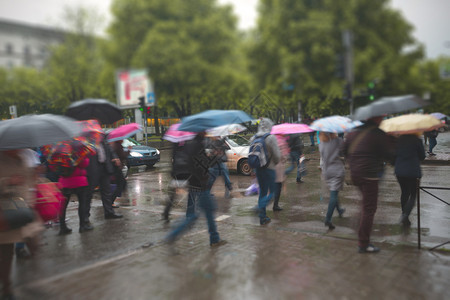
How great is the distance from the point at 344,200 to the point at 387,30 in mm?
24115

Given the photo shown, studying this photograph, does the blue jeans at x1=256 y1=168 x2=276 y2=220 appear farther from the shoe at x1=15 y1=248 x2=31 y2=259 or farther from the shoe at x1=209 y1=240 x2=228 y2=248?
the shoe at x1=15 y1=248 x2=31 y2=259

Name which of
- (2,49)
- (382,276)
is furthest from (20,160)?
(2,49)

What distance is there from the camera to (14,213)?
401cm

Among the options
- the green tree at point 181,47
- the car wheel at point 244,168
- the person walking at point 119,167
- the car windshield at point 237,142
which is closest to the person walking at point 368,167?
the person walking at point 119,167

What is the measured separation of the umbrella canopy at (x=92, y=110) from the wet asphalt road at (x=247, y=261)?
2.12 m

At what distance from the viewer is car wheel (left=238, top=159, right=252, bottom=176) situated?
13.6 metres

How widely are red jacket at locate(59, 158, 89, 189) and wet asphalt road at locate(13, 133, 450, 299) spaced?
89cm

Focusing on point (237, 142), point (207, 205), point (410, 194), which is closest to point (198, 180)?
point (207, 205)

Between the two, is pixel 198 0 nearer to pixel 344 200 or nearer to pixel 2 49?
pixel 344 200

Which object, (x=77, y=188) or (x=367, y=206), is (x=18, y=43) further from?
(x=367, y=206)

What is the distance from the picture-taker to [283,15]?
93.9 feet

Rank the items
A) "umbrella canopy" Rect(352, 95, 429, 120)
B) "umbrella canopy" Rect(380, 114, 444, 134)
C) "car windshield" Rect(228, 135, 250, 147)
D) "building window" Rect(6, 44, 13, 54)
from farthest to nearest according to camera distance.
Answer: "building window" Rect(6, 44, 13, 54) < "car windshield" Rect(228, 135, 250, 147) < "umbrella canopy" Rect(380, 114, 444, 134) < "umbrella canopy" Rect(352, 95, 429, 120)

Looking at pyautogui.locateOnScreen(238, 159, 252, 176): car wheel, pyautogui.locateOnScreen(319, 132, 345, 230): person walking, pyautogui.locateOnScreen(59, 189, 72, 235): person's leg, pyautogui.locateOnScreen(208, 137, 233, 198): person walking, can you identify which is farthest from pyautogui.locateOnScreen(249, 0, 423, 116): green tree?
pyautogui.locateOnScreen(59, 189, 72, 235): person's leg

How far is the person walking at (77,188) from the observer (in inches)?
262
